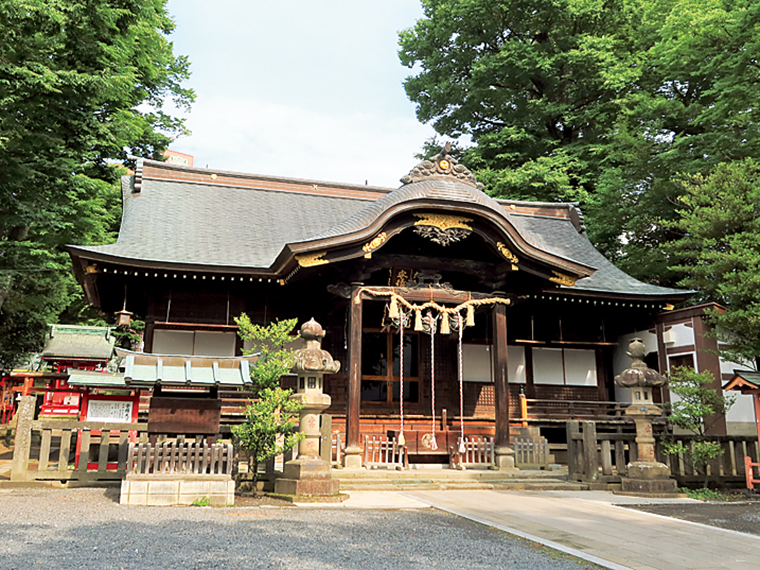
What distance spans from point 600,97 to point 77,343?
25.7 metres

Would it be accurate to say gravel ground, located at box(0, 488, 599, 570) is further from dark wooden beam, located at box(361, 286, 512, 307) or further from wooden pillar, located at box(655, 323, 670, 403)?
wooden pillar, located at box(655, 323, 670, 403)

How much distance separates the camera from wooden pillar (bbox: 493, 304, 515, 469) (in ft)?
36.6

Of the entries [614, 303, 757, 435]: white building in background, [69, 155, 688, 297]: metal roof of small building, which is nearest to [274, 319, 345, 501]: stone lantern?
[69, 155, 688, 297]: metal roof of small building

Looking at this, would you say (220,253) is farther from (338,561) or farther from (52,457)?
(338,561)

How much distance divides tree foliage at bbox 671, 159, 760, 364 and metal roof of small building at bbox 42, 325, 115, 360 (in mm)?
20644

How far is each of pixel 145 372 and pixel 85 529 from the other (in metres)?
2.62

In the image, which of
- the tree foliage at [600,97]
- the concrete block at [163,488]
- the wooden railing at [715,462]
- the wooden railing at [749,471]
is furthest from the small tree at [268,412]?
the tree foliage at [600,97]

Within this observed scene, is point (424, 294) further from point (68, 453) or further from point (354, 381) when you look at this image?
point (68, 453)

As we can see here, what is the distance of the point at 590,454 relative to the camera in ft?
33.3

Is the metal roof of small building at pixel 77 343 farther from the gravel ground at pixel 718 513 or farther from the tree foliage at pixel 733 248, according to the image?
the tree foliage at pixel 733 248

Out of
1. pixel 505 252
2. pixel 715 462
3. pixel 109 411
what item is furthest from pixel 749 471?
pixel 109 411

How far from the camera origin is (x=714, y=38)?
19453 millimetres

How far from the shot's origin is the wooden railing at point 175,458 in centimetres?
764

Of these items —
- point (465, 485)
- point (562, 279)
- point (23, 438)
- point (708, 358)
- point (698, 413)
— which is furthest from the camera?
point (708, 358)
